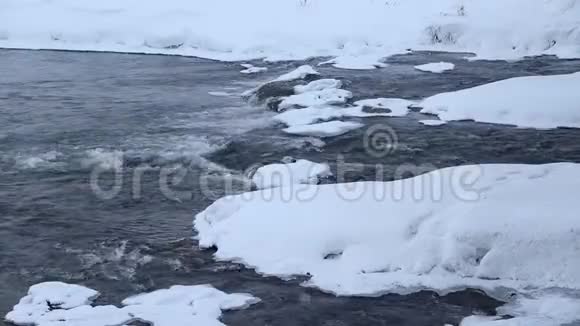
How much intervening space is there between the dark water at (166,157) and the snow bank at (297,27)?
→ 1.40m

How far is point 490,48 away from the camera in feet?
55.6

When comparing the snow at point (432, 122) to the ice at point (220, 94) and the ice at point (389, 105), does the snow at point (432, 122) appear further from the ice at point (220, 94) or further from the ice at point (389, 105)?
the ice at point (220, 94)

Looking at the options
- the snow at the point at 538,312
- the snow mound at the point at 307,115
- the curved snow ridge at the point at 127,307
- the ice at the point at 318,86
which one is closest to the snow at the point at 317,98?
the ice at the point at 318,86

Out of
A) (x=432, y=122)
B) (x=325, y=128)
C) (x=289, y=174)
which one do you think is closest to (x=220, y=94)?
(x=325, y=128)

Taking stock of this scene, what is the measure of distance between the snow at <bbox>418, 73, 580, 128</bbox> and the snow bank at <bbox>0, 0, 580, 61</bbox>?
4.08 metres

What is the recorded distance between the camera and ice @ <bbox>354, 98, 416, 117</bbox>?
452 inches

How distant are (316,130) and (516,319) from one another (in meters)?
5.66

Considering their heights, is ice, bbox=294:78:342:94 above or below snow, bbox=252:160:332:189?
above

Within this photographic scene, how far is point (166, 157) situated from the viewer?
9.56m

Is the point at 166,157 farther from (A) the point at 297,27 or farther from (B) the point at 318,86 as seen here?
(A) the point at 297,27

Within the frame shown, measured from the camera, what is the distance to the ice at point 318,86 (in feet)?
42.4

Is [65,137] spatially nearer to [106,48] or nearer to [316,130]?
[316,130]

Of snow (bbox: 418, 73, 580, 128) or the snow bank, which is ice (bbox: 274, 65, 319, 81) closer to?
the snow bank

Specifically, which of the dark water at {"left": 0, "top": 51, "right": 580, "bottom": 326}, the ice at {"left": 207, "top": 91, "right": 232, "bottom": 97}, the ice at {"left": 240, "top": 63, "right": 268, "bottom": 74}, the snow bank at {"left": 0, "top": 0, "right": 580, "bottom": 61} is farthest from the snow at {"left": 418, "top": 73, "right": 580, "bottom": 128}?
the ice at {"left": 240, "top": 63, "right": 268, "bottom": 74}
